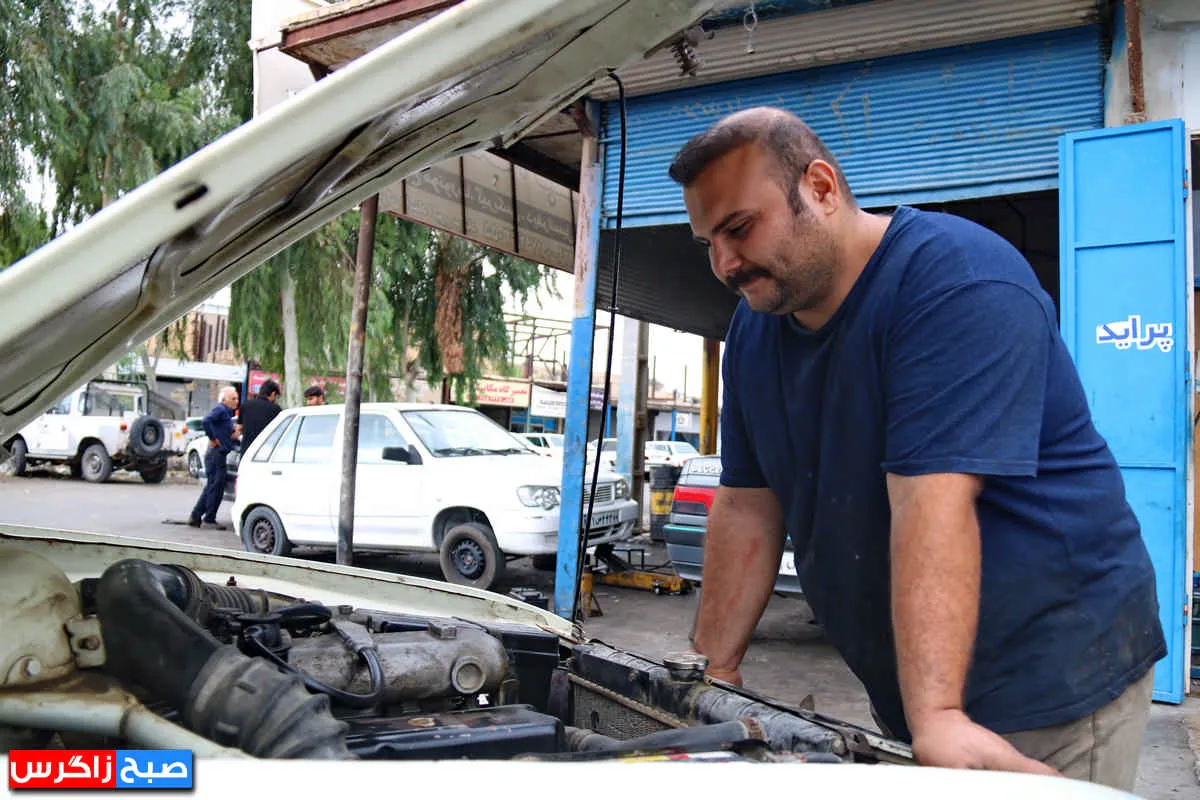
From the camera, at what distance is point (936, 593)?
1237mm

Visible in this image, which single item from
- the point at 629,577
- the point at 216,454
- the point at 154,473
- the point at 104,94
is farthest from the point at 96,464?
the point at 629,577

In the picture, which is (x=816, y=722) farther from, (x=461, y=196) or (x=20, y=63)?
(x=20, y=63)

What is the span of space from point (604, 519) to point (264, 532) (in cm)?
357

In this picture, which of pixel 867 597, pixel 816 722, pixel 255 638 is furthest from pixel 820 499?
pixel 255 638

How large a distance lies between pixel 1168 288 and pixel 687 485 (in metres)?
3.21

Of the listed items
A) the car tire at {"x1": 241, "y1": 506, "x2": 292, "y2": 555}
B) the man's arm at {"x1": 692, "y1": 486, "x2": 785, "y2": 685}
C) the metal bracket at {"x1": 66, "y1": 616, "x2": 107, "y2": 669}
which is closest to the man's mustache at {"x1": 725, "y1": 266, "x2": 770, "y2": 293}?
the man's arm at {"x1": 692, "y1": 486, "x2": 785, "y2": 685}

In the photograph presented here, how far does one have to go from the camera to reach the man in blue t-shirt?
1265 millimetres

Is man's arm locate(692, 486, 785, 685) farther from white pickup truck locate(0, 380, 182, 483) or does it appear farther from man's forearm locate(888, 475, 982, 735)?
white pickup truck locate(0, 380, 182, 483)

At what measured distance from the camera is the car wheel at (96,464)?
Result: 53.2ft

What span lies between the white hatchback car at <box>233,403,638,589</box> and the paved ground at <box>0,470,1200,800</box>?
0.64 m

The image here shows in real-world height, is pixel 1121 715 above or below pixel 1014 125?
below

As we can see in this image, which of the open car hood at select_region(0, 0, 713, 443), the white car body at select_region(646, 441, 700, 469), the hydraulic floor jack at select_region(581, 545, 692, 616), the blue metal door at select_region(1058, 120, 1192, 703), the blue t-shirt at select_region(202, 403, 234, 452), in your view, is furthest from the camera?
the white car body at select_region(646, 441, 700, 469)

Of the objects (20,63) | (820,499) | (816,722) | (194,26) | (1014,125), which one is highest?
(194,26)

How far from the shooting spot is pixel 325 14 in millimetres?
4758
